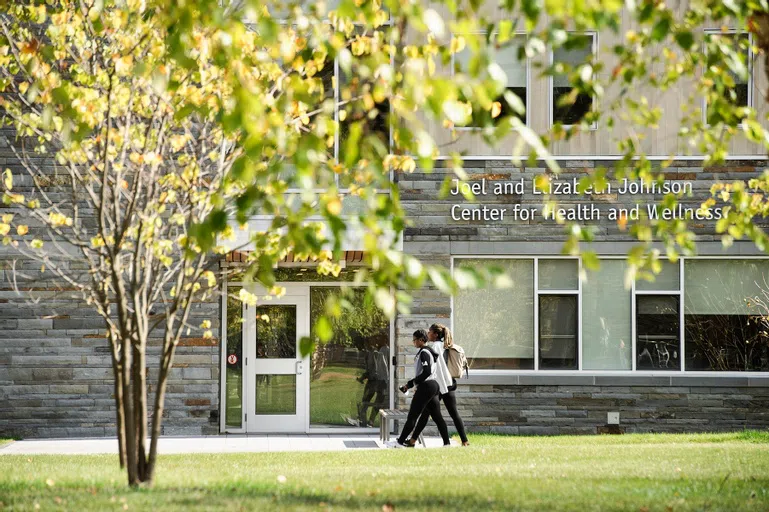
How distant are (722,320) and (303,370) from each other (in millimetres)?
6579

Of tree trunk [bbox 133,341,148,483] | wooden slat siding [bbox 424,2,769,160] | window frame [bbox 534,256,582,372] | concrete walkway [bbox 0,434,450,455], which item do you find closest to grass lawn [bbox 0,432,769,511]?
tree trunk [bbox 133,341,148,483]

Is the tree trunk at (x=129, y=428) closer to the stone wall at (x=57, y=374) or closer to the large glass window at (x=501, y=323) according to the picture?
the stone wall at (x=57, y=374)

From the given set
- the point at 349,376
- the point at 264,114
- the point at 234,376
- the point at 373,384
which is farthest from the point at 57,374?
the point at 264,114

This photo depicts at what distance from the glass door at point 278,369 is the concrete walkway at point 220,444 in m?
0.44

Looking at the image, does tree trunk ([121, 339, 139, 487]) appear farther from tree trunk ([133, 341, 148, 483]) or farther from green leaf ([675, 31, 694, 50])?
green leaf ([675, 31, 694, 50])

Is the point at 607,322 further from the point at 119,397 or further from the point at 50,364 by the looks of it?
the point at 119,397

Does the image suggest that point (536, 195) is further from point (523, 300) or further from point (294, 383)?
point (294, 383)

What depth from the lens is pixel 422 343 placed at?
1366 centimetres

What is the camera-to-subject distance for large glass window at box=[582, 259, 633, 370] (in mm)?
16375

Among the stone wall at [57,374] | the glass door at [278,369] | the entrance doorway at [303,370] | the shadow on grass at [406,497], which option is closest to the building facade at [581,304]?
the entrance doorway at [303,370]

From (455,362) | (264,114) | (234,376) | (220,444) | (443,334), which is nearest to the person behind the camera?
(264,114)

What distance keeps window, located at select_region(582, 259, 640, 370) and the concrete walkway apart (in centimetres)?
282

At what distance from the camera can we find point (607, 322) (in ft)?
53.8

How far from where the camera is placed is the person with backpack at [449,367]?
45.4ft
